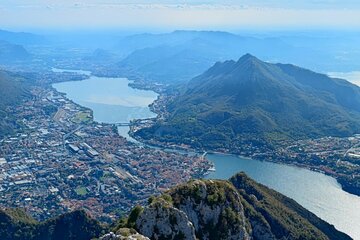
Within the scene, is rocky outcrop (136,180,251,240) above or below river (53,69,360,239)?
above

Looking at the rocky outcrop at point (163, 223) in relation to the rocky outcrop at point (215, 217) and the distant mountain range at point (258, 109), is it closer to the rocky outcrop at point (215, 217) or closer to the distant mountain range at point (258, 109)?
the rocky outcrop at point (215, 217)

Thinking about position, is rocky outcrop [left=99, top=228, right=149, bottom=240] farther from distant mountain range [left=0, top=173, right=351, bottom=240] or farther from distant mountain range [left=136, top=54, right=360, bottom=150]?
distant mountain range [left=136, top=54, right=360, bottom=150]

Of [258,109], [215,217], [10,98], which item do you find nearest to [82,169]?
[258,109]

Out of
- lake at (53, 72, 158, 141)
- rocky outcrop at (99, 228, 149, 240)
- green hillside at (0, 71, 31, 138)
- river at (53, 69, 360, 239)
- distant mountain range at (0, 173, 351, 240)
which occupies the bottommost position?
lake at (53, 72, 158, 141)

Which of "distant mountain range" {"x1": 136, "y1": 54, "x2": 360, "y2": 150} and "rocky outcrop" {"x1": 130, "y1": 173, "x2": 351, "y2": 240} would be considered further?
"distant mountain range" {"x1": 136, "y1": 54, "x2": 360, "y2": 150}

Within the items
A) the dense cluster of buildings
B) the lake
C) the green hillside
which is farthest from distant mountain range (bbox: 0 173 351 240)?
the green hillside

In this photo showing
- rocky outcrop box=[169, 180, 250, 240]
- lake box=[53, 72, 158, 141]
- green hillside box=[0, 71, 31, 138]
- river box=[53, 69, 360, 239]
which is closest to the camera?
rocky outcrop box=[169, 180, 250, 240]

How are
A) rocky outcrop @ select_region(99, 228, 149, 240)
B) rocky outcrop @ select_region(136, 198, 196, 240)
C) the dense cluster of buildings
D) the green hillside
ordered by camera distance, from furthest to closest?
the green hillside → the dense cluster of buildings → rocky outcrop @ select_region(136, 198, 196, 240) → rocky outcrop @ select_region(99, 228, 149, 240)
